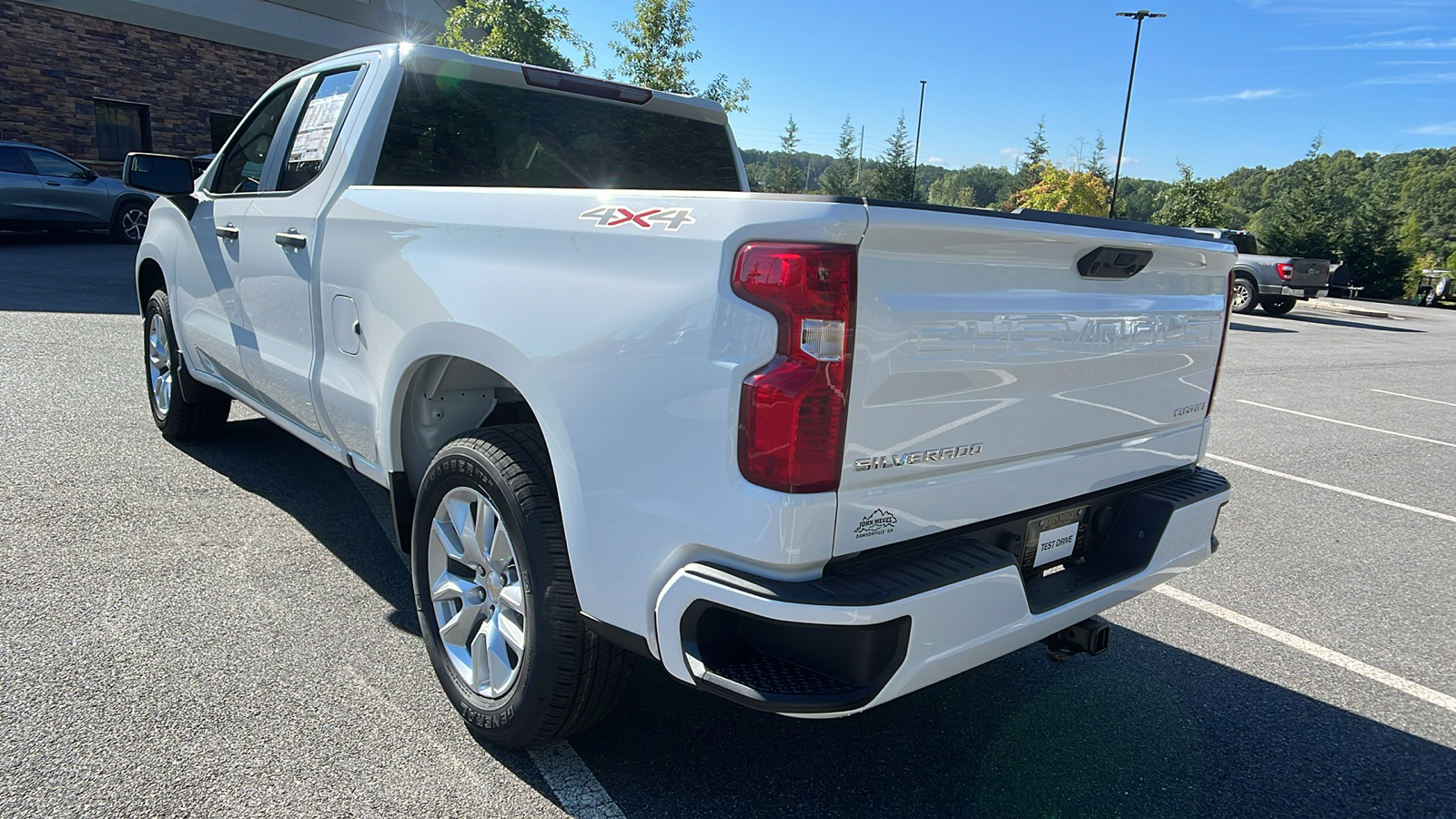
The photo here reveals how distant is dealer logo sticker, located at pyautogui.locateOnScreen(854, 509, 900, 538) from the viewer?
193 centimetres

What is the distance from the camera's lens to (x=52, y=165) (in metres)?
15.5

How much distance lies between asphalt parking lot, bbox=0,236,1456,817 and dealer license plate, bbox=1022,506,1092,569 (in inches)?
26.5

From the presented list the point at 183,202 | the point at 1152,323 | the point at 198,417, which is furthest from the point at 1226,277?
the point at 198,417

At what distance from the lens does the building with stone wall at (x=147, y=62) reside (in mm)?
18953

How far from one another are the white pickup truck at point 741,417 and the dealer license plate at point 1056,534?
2 cm

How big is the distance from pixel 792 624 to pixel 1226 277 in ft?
6.66

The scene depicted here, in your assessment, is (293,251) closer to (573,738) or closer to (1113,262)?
(573,738)

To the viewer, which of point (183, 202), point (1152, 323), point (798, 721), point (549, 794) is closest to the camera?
point (549, 794)

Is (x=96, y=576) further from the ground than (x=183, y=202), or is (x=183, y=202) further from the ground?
(x=183, y=202)

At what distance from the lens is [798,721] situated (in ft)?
9.27

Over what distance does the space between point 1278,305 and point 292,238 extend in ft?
74.1

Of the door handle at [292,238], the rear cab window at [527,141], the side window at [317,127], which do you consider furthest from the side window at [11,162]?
the rear cab window at [527,141]

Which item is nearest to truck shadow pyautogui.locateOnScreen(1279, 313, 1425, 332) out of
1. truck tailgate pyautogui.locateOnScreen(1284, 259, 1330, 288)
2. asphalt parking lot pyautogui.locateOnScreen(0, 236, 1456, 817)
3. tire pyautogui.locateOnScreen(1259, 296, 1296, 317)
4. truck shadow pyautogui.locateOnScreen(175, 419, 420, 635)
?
tire pyautogui.locateOnScreen(1259, 296, 1296, 317)

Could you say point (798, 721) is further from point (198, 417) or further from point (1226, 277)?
point (198, 417)
